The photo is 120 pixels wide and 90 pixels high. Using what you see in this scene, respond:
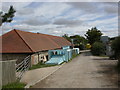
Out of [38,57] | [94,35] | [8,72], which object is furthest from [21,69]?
[94,35]

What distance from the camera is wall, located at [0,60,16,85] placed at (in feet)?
27.5

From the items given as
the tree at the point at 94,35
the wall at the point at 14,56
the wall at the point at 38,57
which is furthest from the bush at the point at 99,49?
the wall at the point at 14,56

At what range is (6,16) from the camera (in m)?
14.0

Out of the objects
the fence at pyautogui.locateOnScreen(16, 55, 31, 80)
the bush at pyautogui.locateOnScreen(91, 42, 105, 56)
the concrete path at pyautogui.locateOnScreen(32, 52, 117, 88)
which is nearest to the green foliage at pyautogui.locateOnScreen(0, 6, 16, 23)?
the fence at pyautogui.locateOnScreen(16, 55, 31, 80)

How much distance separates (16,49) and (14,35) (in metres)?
3.22

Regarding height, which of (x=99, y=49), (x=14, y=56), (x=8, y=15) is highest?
(x=8, y=15)

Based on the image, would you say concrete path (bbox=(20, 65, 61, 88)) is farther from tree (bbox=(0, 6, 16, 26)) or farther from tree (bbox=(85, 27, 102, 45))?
tree (bbox=(85, 27, 102, 45))

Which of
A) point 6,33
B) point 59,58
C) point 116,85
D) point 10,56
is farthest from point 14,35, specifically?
point 116,85

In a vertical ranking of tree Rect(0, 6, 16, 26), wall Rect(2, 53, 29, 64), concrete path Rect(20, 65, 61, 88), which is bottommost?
concrete path Rect(20, 65, 61, 88)

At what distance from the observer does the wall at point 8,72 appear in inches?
330

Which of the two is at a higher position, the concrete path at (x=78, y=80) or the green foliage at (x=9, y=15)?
the green foliage at (x=9, y=15)

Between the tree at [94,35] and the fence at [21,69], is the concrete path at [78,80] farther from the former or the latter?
the tree at [94,35]

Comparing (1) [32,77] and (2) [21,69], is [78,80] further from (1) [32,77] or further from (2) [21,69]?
(2) [21,69]

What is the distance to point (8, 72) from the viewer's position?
8.78 m
